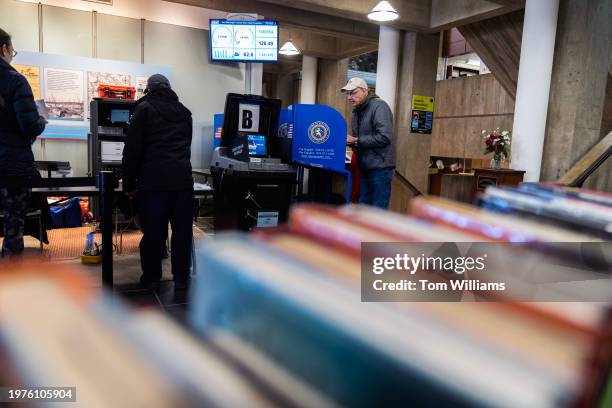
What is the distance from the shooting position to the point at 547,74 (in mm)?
5133

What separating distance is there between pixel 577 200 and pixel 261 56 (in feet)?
18.5

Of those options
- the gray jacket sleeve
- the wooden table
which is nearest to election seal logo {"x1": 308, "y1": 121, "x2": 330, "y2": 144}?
the gray jacket sleeve

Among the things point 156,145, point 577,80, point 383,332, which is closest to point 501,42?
point 577,80

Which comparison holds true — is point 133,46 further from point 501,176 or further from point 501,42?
point 501,42

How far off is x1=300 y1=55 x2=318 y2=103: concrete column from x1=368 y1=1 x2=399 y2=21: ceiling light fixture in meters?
5.15

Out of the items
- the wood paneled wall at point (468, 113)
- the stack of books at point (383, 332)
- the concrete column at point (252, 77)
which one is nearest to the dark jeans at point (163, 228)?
the stack of books at point (383, 332)

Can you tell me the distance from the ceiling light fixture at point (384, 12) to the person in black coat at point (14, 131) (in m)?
4.14

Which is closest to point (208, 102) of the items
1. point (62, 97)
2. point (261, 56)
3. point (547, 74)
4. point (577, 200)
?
point (261, 56)

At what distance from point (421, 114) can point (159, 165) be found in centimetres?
528

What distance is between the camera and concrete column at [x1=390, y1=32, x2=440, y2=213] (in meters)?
7.14

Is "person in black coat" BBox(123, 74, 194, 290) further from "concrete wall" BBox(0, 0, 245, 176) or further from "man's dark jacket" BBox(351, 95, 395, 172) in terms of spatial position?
"concrete wall" BBox(0, 0, 245, 176)

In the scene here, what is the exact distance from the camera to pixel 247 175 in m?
4.05

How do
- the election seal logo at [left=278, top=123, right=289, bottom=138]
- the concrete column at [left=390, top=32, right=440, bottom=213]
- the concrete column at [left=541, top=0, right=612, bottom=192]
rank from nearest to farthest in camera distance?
1. the election seal logo at [left=278, top=123, right=289, bottom=138]
2. the concrete column at [left=541, top=0, right=612, bottom=192]
3. the concrete column at [left=390, top=32, right=440, bottom=213]

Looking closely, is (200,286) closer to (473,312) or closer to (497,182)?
(473,312)
